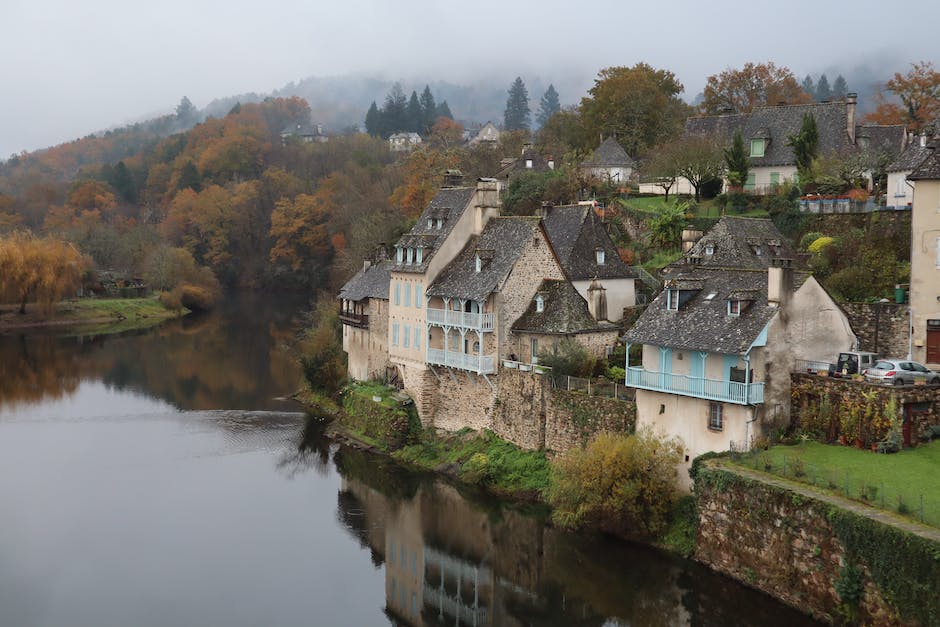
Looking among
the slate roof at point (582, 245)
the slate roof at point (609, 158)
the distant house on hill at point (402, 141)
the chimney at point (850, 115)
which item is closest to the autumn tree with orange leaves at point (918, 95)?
the chimney at point (850, 115)

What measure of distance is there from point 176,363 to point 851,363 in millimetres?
53308

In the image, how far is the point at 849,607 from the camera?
85.4 ft

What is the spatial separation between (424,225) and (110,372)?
33089 millimetres

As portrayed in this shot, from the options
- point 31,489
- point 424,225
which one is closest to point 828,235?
point 424,225

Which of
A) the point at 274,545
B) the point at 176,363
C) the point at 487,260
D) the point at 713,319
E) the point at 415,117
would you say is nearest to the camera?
the point at 713,319

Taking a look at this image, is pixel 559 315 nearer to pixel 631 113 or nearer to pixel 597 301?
pixel 597 301

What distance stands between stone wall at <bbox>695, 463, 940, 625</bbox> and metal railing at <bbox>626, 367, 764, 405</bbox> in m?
2.58

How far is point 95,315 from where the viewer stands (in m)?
99.3

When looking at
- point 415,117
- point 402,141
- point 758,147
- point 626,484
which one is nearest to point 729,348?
point 626,484

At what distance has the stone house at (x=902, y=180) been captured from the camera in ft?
149

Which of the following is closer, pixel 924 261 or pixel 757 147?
pixel 924 261

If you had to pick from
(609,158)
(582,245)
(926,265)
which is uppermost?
(609,158)

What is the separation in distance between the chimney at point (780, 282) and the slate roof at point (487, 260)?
1306cm

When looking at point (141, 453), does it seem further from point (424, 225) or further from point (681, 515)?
point (681, 515)
